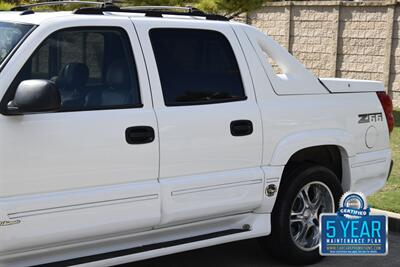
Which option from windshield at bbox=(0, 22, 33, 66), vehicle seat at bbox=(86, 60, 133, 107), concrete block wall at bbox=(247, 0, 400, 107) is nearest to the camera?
windshield at bbox=(0, 22, 33, 66)

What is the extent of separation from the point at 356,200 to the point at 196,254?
1388mm

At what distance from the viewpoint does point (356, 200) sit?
528cm

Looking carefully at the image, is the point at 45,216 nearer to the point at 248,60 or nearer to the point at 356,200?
the point at 248,60

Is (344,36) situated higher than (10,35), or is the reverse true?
(10,35)

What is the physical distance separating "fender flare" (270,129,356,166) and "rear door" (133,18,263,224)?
201 millimetres

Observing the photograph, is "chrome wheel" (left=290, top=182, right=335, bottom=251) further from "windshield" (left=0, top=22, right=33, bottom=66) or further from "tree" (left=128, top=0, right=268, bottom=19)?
"tree" (left=128, top=0, right=268, bottom=19)

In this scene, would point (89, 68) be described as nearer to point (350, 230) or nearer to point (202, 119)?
point (202, 119)

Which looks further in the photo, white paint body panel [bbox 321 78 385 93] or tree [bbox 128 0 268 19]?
Result: tree [bbox 128 0 268 19]

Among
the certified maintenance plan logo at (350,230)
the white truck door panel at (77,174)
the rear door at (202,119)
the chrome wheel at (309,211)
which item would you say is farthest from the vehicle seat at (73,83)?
the certified maintenance plan logo at (350,230)

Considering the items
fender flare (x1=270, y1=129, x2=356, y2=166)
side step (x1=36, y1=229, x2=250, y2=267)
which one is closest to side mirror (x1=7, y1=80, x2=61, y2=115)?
side step (x1=36, y1=229, x2=250, y2=267)

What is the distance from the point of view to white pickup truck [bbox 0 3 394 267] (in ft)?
12.3

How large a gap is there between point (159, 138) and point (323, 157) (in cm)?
187

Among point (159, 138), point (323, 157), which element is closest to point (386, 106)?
point (323, 157)

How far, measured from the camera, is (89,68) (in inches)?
164
